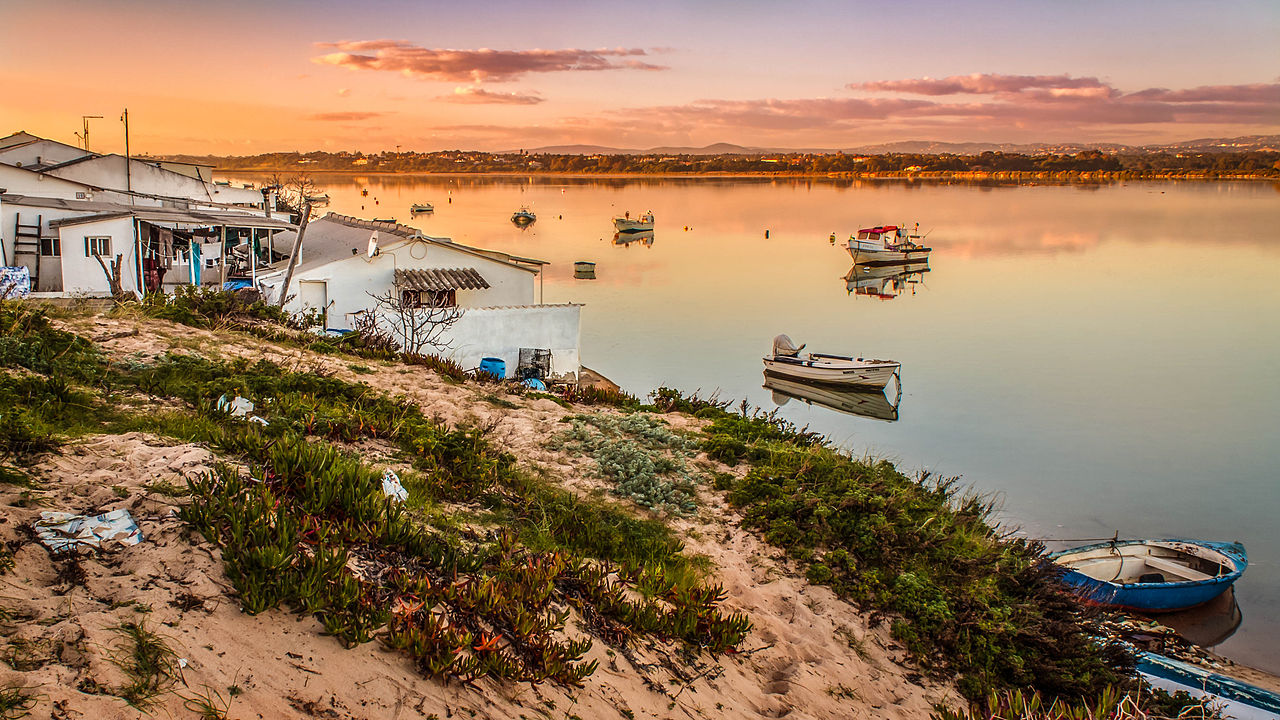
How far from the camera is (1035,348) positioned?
34344mm

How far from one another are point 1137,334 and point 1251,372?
7.16 metres

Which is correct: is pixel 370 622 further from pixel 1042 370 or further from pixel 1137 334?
pixel 1137 334

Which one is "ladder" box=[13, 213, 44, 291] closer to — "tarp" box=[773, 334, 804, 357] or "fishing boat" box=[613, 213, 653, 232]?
"tarp" box=[773, 334, 804, 357]

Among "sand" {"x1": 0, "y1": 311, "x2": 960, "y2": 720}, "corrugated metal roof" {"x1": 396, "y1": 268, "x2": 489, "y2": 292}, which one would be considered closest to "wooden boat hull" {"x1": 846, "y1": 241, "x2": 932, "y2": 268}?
"corrugated metal roof" {"x1": 396, "y1": 268, "x2": 489, "y2": 292}

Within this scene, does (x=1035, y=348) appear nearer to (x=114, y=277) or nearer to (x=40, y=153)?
(x=114, y=277)

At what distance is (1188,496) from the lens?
19.0 m

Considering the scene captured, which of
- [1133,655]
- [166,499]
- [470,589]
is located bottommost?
[1133,655]

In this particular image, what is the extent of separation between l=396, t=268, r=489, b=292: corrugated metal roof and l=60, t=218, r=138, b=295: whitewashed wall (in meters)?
A: 6.29

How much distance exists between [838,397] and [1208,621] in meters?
14.7

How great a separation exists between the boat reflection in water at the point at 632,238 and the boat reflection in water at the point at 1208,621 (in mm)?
60285

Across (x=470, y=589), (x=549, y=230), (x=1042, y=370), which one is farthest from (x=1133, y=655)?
(x=549, y=230)

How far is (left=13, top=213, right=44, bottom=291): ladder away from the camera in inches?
762

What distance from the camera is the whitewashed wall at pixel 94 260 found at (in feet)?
60.5

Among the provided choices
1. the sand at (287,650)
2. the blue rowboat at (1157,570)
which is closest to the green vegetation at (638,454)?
the sand at (287,650)
